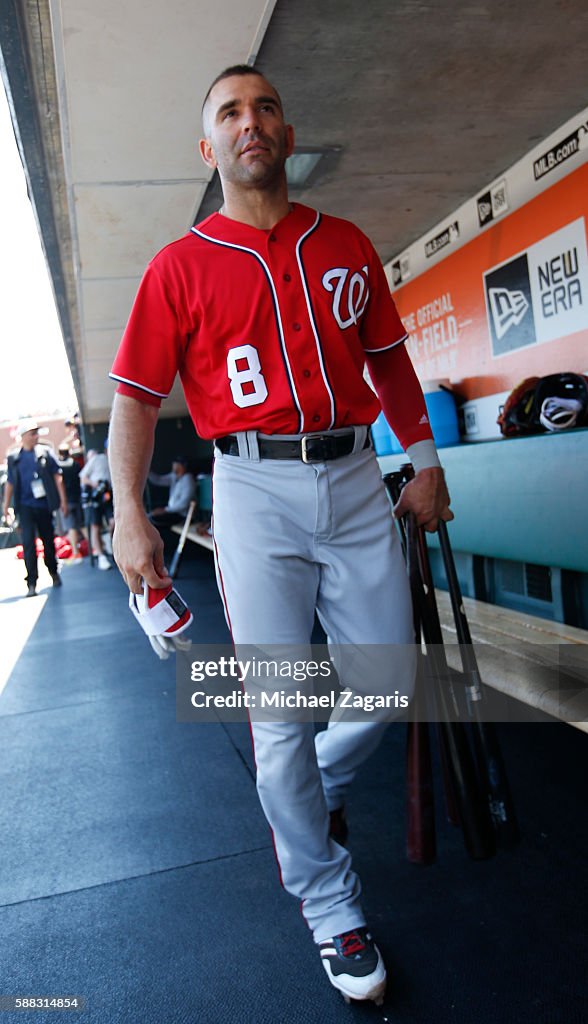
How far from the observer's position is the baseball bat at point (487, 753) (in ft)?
5.87

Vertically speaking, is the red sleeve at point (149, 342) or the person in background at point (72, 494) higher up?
the red sleeve at point (149, 342)

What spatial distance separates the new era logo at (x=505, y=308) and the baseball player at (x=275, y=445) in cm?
271

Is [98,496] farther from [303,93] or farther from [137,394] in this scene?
[137,394]

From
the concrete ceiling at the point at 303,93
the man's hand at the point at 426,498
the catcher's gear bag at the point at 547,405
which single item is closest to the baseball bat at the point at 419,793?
the man's hand at the point at 426,498

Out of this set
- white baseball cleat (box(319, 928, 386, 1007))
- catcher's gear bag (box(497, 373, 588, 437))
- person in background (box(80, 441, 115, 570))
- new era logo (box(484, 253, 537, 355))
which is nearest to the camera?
white baseball cleat (box(319, 928, 386, 1007))

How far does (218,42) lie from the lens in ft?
8.55

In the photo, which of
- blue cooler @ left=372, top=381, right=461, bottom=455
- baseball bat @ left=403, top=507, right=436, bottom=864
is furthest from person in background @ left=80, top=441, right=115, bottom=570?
baseball bat @ left=403, top=507, right=436, bottom=864

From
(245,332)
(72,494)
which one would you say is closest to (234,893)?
(245,332)

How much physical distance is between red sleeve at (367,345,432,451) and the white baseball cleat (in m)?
1.03

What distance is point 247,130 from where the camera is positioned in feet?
5.12

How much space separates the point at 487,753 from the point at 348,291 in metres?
1.04

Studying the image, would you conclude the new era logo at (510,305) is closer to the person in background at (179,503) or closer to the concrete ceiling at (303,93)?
the concrete ceiling at (303,93)

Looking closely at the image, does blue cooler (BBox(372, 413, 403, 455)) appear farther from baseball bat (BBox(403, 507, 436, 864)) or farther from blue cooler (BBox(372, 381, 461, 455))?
baseball bat (BBox(403, 507, 436, 864))

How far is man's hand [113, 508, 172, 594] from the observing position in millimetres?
1499
